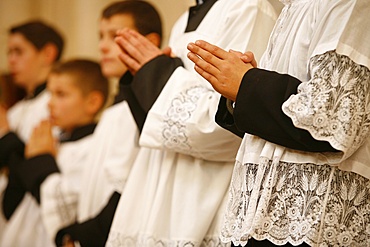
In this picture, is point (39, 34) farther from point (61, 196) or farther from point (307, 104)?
point (307, 104)

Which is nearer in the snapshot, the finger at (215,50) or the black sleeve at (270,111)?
the black sleeve at (270,111)

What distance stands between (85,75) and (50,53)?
102 centimetres

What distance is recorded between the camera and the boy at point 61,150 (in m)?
4.39

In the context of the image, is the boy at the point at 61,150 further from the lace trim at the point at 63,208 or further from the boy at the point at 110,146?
the boy at the point at 110,146

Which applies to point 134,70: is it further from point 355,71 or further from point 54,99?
point 54,99

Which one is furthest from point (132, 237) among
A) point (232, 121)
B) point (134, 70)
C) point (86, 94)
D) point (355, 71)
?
point (86, 94)

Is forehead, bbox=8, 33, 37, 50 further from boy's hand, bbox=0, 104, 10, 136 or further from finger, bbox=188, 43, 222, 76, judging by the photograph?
finger, bbox=188, 43, 222, 76

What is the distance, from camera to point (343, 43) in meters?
2.01

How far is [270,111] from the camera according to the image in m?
2.05

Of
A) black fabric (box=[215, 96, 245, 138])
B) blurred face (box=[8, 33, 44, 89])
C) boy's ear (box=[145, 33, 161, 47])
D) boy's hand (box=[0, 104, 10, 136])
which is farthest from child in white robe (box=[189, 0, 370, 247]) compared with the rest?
blurred face (box=[8, 33, 44, 89])

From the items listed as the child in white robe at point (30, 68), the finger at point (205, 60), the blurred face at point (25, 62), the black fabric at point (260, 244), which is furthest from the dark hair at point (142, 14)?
the blurred face at point (25, 62)

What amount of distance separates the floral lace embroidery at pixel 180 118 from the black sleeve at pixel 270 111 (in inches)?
18.9

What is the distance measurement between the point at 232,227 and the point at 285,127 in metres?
0.32

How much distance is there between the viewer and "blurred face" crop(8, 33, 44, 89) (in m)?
5.62
